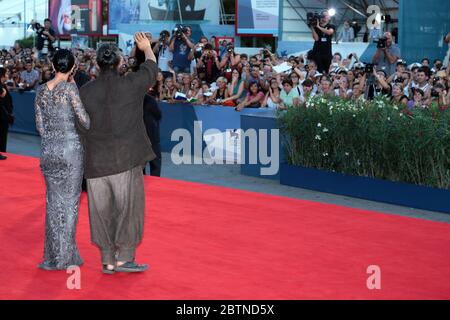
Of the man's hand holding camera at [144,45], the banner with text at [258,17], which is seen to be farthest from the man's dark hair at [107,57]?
the banner with text at [258,17]

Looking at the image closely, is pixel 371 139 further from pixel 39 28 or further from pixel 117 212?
pixel 39 28

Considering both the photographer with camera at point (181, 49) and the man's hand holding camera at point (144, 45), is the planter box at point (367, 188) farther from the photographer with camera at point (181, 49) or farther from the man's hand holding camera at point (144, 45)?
the photographer with camera at point (181, 49)

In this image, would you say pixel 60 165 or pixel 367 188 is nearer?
pixel 60 165

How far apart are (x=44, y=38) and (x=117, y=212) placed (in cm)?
1835

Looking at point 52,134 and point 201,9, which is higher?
point 201,9

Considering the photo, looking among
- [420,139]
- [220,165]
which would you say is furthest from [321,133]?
[220,165]

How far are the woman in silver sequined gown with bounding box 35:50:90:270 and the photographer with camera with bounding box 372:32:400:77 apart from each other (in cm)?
1065

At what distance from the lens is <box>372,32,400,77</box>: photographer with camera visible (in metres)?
16.2

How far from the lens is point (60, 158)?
6449 mm

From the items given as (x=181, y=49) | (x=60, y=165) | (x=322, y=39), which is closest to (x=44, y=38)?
(x=181, y=49)

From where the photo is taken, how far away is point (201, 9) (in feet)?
113
